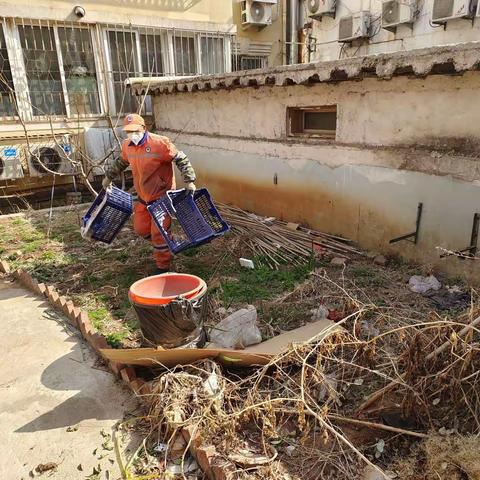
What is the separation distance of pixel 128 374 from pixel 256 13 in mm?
11821

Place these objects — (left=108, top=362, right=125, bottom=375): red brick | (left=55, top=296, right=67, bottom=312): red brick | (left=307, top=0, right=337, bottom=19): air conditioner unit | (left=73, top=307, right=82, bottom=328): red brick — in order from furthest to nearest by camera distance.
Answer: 1. (left=307, top=0, right=337, bottom=19): air conditioner unit
2. (left=55, top=296, right=67, bottom=312): red brick
3. (left=73, top=307, right=82, bottom=328): red brick
4. (left=108, top=362, right=125, bottom=375): red brick

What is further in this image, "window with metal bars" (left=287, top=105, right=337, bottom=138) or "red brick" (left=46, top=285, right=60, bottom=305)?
"window with metal bars" (left=287, top=105, right=337, bottom=138)

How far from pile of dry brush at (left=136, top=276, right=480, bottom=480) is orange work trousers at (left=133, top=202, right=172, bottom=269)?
2.69 m

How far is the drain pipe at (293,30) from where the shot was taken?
13.7 metres

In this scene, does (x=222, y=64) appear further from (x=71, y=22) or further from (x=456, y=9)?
(x=456, y=9)

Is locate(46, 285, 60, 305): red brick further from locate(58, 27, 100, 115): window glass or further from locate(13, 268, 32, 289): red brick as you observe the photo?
locate(58, 27, 100, 115): window glass

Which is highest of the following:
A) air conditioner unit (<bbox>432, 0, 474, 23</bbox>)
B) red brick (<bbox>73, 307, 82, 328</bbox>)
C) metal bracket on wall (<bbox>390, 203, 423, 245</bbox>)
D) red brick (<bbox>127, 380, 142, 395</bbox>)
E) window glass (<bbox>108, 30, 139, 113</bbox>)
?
air conditioner unit (<bbox>432, 0, 474, 23</bbox>)

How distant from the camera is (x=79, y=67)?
10.2 meters

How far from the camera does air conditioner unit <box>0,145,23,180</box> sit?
364 inches

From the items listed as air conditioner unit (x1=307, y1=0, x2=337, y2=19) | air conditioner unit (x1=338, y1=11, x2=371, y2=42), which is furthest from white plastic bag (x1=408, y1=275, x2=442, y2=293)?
air conditioner unit (x1=307, y1=0, x2=337, y2=19)

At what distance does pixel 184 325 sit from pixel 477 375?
Answer: 2.32 metres

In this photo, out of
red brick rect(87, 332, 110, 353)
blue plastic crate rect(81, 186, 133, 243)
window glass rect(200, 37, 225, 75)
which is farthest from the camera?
window glass rect(200, 37, 225, 75)

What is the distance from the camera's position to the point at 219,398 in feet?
10.5

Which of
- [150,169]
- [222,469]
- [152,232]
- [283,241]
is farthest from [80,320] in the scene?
[283,241]
